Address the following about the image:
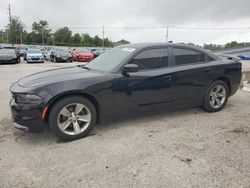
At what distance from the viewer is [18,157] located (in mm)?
2965

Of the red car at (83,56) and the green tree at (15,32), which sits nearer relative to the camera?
the red car at (83,56)

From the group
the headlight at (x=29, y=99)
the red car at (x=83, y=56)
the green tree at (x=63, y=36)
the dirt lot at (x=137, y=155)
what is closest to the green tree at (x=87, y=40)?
the green tree at (x=63, y=36)

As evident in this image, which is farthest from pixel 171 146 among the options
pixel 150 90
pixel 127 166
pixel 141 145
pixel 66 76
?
pixel 66 76

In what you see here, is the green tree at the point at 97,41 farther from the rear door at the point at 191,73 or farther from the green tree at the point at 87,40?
the rear door at the point at 191,73

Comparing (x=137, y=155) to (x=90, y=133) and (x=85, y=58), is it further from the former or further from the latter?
(x=85, y=58)

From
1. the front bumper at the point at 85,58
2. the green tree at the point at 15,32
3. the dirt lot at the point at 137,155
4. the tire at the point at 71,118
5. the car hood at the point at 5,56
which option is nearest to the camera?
the dirt lot at the point at 137,155

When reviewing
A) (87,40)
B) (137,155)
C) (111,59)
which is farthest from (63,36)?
(137,155)

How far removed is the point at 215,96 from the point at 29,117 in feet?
12.5

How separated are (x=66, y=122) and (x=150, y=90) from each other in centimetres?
157

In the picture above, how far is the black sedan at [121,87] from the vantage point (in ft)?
10.7

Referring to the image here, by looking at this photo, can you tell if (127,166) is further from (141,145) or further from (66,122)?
(66,122)

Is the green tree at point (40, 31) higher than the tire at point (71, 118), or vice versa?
the green tree at point (40, 31)

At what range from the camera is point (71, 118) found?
345 centimetres

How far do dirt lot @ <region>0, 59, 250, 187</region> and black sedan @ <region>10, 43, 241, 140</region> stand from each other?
338 millimetres
